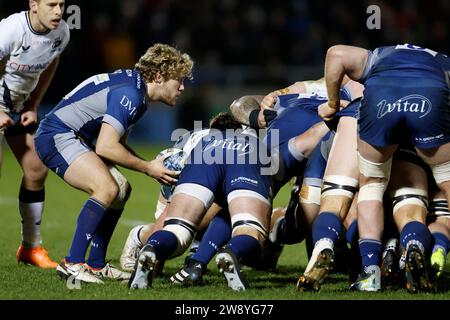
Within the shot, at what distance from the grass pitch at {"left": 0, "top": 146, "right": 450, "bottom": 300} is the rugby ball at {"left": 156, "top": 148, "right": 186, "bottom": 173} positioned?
0.76 m

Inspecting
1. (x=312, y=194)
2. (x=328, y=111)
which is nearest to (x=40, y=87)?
(x=312, y=194)

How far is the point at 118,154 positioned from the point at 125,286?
85cm

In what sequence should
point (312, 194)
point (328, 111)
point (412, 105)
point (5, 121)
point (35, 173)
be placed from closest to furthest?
point (412, 105) → point (328, 111) → point (312, 194) → point (5, 121) → point (35, 173)

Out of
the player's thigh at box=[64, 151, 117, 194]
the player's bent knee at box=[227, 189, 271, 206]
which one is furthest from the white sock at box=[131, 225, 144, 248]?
the player's bent knee at box=[227, 189, 271, 206]

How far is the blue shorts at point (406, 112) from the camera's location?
5.73 meters

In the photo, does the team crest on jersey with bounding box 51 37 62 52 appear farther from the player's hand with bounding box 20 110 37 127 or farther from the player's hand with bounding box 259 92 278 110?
the player's hand with bounding box 259 92 278 110

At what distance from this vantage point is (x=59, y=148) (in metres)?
6.58

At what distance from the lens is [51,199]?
12.0 metres

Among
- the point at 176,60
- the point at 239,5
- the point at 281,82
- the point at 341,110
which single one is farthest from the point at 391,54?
the point at 239,5

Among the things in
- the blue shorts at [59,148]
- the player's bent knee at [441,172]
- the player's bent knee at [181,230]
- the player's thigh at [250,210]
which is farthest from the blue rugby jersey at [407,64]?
the blue shorts at [59,148]

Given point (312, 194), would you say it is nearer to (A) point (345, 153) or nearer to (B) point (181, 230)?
(A) point (345, 153)

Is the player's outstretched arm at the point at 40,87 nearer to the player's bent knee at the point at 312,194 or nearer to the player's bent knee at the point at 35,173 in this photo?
the player's bent knee at the point at 35,173
